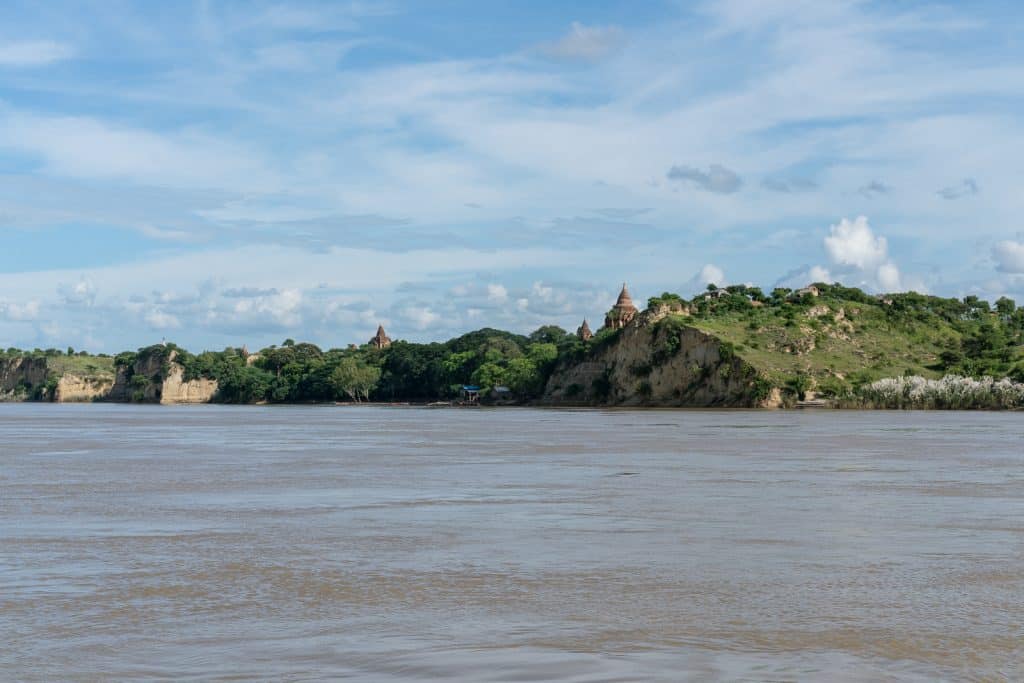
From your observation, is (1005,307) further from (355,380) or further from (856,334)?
(355,380)

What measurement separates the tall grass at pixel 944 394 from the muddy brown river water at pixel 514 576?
80210 millimetres

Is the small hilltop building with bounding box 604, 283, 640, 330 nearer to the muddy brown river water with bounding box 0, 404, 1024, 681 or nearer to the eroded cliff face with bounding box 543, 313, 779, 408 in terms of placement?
the eroded cliff face with bounding box 543, 313, 779, 408

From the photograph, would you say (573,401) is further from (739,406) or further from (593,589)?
(593,589)

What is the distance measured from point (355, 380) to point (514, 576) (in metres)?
165

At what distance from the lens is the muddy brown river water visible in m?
9.54

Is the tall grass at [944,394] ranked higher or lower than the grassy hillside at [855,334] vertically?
lower

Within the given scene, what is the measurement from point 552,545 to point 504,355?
16198cm

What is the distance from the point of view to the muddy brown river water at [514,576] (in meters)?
9.54

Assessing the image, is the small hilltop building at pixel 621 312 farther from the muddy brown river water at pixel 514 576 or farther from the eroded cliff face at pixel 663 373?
the muddy brown river water at pixel 514 576

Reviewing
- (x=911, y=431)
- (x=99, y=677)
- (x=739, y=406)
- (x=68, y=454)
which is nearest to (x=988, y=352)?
(x=739, y=406)

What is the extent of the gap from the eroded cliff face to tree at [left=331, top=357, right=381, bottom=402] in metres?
37.1

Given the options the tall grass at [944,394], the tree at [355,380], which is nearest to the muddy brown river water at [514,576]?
the tall grass at [944,394]

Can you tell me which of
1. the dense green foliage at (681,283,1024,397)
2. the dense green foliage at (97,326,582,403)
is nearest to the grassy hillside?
the dense green foliage at (681,283,1024,397)

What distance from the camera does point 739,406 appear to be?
118 m
